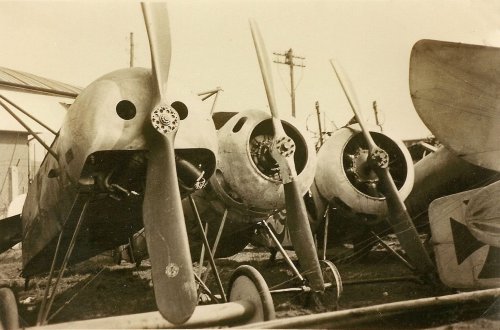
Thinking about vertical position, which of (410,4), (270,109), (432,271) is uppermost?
(410,4)

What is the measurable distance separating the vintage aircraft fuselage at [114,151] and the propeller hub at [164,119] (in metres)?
0.10

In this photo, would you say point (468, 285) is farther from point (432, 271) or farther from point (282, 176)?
point (282, 176)

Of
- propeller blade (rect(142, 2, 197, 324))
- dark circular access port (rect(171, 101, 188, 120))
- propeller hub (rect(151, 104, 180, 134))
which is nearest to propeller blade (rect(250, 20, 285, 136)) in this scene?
dark circular access port (rect(171, 101, 188, 120))

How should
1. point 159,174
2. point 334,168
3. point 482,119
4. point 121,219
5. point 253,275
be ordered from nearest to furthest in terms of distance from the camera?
point 159,174, point 482,119, point 253,275, point 121,219, point 334,168

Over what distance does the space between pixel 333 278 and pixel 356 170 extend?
1582mm

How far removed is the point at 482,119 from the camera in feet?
12.1

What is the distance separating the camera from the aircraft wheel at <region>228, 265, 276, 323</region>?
3691 mm

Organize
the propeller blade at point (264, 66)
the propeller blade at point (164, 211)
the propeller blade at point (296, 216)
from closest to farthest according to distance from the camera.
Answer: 1. the propeller blade at point (164, 211)
2. the propeller blade at point (296, 216)
3. the propeller blade at point (264, 66)

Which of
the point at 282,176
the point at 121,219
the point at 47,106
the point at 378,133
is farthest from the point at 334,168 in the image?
the point at 47,106

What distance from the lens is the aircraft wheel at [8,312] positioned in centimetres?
342

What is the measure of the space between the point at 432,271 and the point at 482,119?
2.43 meters

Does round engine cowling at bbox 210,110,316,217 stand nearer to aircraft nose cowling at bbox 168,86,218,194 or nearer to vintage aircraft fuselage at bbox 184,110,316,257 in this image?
vintage aircraft fuselage at bbox 184,110,316,257

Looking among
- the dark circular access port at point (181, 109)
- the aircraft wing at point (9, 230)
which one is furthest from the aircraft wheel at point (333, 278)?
the aircraft wing at point (9, 230)

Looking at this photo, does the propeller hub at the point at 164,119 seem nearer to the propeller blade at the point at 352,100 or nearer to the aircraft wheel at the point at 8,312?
the aircraft wheel at the point at 8,312
